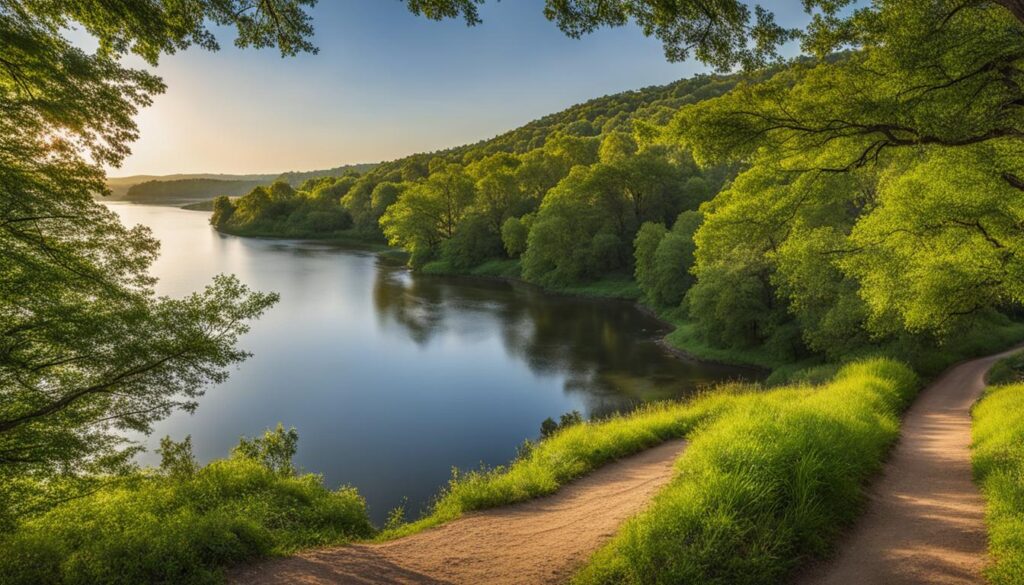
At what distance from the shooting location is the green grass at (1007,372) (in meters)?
15.5

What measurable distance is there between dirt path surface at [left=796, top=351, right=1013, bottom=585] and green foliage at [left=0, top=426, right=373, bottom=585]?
20.1 feet

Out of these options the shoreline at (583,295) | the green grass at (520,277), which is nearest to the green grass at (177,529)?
the shoreline at (583,295)

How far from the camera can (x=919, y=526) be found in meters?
5.81

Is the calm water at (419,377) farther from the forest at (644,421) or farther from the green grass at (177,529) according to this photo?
the forest at (644,421)

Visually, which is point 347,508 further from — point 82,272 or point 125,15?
point 125,15

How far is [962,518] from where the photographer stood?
19.3 ft

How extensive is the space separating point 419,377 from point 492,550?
18.3 meters

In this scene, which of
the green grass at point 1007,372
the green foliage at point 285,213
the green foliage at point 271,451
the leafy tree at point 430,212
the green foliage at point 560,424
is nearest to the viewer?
the green foliage at point 271,451

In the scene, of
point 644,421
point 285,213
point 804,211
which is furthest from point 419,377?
point 285,213

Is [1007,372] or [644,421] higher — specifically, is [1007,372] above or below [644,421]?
above

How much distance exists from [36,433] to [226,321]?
95.6 inches

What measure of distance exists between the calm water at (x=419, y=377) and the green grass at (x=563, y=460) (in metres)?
5.01

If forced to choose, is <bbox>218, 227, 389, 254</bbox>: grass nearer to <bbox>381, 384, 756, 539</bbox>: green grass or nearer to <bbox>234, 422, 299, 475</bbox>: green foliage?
<bbox>234, 422, 299, 475</bbox>: green foliage

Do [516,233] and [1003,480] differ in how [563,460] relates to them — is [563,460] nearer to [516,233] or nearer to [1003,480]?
[1003,480]
